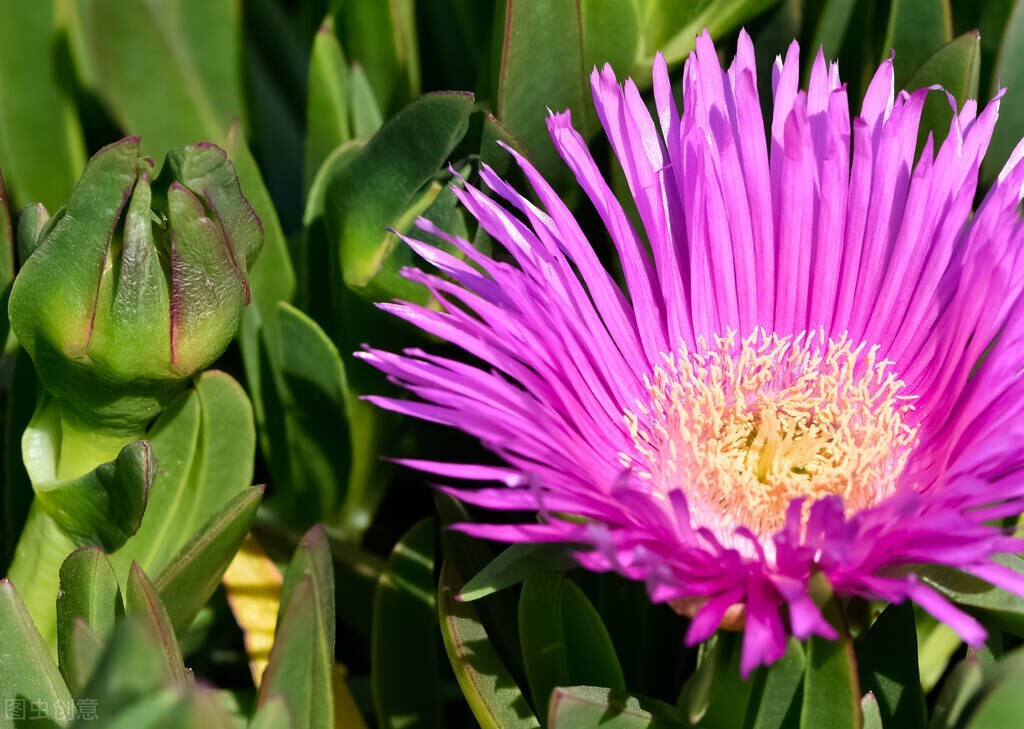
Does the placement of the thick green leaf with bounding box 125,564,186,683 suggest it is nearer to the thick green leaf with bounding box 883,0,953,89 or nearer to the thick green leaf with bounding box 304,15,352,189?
the thick green leaf with bounding box 304,15,352,189

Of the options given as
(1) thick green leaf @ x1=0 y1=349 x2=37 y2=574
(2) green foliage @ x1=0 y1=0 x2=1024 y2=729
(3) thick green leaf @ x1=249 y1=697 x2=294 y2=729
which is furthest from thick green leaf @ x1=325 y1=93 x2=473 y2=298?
(3) thick green leaf @ x1=249 y1=697 x2=294 y2=729

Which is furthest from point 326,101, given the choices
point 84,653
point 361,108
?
point 84,653

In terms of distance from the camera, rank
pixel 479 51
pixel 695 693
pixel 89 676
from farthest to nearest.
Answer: pixel 479 51 → pixel 695 693 → pixel 89 676

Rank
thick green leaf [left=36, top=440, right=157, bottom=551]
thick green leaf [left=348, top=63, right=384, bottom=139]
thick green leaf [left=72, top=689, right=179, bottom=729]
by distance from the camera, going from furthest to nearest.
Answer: thick green leaf [left=348, top=63, right=384, bottom=139]
thick green leaf [left=36, top=440, right=157, bottom=551]
thick green leaf [left=72, top=689, right=179, bottom=729]

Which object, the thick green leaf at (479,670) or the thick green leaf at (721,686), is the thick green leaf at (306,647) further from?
the thick green leaf at (721,686)

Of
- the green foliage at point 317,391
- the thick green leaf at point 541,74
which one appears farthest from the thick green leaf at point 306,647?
the thick green leaf at point 541,74

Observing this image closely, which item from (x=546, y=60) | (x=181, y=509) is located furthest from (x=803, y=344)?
(x=181, y=509)

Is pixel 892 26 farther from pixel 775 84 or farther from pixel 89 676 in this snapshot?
pixel 89 676
